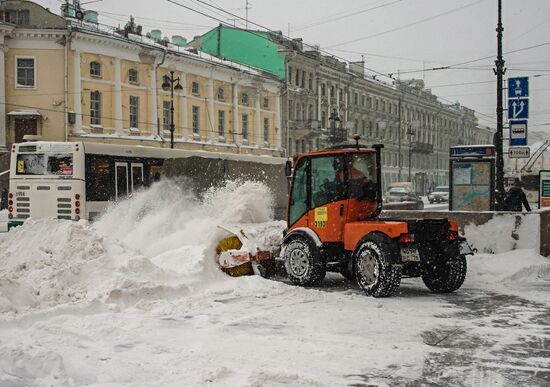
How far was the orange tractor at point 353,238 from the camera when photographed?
10.4m

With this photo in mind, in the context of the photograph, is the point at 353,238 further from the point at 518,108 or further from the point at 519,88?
the point at 519,88

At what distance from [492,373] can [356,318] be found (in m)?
2.66

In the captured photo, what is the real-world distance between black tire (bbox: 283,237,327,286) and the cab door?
0.32 m

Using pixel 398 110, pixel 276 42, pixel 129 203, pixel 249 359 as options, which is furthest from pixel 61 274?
pixel 398 110

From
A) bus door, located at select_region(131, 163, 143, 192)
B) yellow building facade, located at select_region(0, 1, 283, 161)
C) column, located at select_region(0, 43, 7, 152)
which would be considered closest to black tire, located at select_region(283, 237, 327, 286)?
bus door, located at select_region(131, 163, 143, 192)

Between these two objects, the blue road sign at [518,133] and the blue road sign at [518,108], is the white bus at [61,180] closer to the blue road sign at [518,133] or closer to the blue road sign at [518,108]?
the blue road sign at [518,133]

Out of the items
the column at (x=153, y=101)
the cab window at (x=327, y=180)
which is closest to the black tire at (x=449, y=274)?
the cab window at (x=327, y=180)

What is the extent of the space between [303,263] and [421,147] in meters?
75.6

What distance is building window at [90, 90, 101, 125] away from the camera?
38.8 meters

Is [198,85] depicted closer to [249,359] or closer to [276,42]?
[276,42]

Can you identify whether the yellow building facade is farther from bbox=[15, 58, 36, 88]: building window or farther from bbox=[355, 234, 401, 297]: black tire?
bbox=[355, 234, 401, 297]: black tire

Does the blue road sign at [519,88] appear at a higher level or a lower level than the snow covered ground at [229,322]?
higher

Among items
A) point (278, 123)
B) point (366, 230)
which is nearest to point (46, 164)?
point (366, 230)

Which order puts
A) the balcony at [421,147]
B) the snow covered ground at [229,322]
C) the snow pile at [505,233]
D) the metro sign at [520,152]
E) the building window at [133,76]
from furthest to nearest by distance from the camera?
the balcony at [421,147], the building window at [133,76], the metro sign at [520,152], the snow pile at [505,233], the snow covered ground at [229,322]
